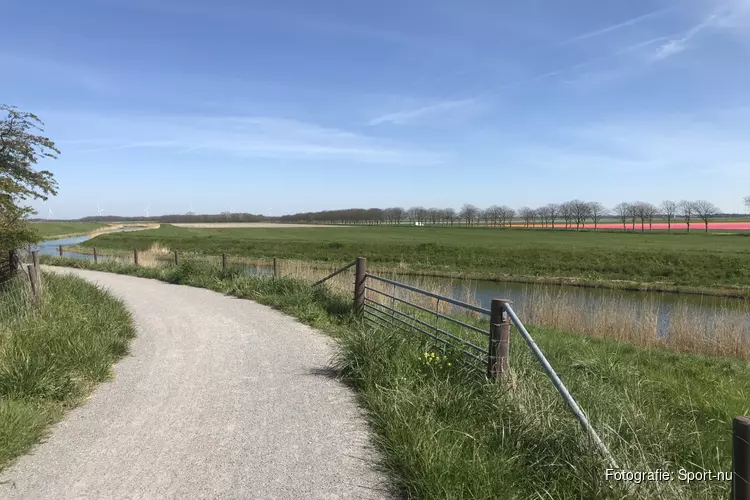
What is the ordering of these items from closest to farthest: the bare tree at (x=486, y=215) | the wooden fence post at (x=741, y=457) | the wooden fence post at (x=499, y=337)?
the wooden fence post at (x=741, y=457) < the wooden fence post at (x=499, y=337) < the bare tree at (x=486, y=215)

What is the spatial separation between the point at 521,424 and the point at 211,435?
309 centimetres

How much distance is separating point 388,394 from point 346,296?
7.17m

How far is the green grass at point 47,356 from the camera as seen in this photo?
458cm

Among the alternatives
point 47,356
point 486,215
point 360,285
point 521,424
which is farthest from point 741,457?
point 486,215

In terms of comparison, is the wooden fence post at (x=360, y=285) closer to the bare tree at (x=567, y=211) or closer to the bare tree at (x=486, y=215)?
the bare tree at (x=567, y=211)

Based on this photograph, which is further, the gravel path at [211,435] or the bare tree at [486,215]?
the bare tree at [486,215]

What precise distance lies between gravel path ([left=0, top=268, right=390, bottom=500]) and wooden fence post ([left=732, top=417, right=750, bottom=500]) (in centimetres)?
236

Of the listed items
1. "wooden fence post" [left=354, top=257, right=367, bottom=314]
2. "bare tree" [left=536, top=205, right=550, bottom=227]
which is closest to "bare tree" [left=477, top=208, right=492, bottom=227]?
"bare tree" [left=536, top=205, right=550, bottom=227]

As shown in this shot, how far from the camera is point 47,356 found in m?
6.13

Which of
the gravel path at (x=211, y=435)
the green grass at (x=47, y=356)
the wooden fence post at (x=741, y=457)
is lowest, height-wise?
the gravel path at (x=211, y=435)

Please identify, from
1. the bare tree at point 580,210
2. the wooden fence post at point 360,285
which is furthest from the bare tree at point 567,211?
the wooden fence post at point 360,285

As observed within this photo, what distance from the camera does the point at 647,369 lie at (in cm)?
Answer: 880

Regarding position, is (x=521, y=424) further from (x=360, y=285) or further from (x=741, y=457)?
(x=360, y=285)

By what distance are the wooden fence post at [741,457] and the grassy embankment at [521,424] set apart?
1.97 feet
